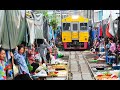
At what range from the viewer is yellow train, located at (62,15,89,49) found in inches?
769

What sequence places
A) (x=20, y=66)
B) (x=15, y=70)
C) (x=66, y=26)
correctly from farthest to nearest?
(x=66, y=26), (x=20, y=66), (x=15, y=70)

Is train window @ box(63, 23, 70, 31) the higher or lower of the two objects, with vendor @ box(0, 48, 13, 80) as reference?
higher

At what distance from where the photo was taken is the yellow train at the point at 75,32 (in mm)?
19520

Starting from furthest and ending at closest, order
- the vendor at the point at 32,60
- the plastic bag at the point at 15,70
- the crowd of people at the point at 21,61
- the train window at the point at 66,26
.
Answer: the train window at the point at 66,26
the vendor at the point at 32,60
the plastic bag at the point at 15,70
the crowd of people at the point at 21,61

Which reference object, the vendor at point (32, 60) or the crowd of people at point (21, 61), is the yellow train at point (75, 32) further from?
the vendor at point (32, 60)

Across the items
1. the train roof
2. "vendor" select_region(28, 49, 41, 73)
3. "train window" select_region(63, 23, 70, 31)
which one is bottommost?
"vendor" select_region(28, 49, 41, 73)

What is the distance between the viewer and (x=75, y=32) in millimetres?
19781

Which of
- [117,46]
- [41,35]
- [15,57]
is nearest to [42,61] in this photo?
[41,35]

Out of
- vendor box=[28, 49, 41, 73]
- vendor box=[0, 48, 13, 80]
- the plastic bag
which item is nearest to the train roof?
vendor box=[28, 49, 41, 73]

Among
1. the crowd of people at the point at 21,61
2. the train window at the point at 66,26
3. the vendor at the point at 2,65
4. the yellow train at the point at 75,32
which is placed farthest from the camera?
the train window at the point at 66,26

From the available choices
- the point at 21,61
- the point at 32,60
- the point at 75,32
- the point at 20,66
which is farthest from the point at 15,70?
the point at 75,32

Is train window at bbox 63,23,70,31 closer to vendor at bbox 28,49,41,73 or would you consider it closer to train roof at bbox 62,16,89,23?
train roof at bbox 62,16,89,23

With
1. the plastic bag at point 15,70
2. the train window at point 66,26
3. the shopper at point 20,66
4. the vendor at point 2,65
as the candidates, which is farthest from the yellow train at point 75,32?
the vendor at point 2,65

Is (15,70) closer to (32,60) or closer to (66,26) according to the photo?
(32,60)
